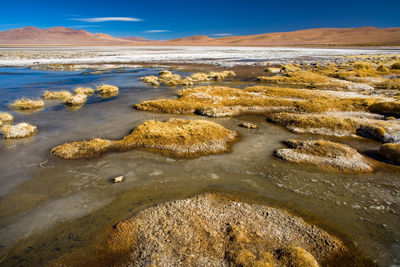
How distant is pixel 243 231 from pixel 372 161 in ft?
27.4

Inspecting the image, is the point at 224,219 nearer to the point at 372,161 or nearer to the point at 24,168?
the point at 372,161

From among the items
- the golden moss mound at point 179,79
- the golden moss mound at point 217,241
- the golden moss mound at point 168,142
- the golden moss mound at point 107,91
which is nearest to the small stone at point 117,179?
the golden moss mound at point 217,241

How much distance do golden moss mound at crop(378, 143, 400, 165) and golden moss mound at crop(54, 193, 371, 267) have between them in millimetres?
7024

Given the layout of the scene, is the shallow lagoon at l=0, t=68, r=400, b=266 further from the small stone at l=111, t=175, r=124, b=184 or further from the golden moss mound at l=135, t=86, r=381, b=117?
the golden moss mound at l=135, t=86, r=381, b=117

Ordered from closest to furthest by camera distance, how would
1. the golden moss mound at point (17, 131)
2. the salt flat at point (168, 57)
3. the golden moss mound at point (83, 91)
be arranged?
the golden moss mound at point (17, 131) < the golden moss mound at point (83, 91) < the salt flat at point (168, 57)

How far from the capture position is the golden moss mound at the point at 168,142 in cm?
1221

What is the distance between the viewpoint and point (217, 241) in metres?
6.46

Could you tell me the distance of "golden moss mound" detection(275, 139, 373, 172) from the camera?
10.7 metres

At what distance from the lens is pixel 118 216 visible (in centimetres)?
775

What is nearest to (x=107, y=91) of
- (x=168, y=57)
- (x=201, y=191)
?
(x=201, y=191)

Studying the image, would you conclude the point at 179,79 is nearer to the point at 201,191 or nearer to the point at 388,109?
the point at 388,109

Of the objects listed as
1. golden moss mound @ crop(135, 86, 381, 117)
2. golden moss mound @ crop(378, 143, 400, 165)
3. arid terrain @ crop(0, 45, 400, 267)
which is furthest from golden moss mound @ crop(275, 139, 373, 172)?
golden moss mound @ crop(135, 86, 381, 117)

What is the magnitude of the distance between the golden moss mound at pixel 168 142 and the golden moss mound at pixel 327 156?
10.7ft

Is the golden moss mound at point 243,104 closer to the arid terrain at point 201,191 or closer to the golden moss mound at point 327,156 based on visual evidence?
the arid terrain at point 201,191
